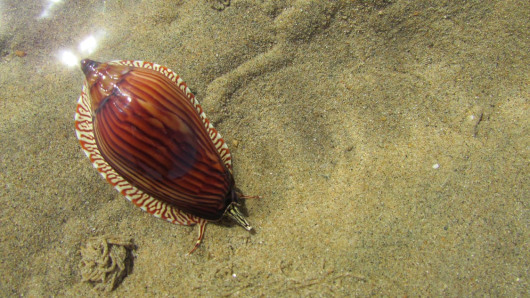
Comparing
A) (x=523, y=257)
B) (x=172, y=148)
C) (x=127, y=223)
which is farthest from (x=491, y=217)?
(x=127, y=223)

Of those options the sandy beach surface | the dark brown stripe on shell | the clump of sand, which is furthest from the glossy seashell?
the clump of sand

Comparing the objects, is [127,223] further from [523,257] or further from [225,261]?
[523,257]

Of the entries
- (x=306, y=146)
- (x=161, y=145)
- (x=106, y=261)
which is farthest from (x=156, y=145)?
(x=306, y=146)

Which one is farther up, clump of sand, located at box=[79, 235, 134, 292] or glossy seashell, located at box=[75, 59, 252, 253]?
glossy seashell, located at box=[75, 59, 252, 253]

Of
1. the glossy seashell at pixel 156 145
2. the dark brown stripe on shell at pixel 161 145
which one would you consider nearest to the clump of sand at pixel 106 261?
the glossy seashell at pixel 156 145

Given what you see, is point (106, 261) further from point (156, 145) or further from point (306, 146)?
point (306, 146)

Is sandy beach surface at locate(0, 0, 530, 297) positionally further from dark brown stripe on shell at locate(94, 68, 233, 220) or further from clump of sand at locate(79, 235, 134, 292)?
dark brown stripe on shell at locate(94, 68, 233, 220)
